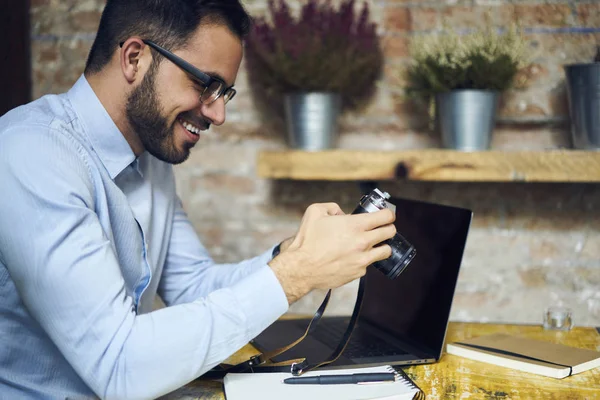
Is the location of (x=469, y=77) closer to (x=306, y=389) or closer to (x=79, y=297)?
(x=306, y=389)

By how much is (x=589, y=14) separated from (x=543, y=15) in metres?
0.12

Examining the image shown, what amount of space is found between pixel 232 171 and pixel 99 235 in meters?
1.03

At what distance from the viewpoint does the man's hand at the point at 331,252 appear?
1042 millimetres

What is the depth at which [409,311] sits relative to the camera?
131cm

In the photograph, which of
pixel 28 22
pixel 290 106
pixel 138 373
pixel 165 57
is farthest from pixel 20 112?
pixel 28 22

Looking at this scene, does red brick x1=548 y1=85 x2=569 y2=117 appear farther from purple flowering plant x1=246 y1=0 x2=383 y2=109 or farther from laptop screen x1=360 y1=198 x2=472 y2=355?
laptop screen x1=360 y1=198 x2=472 y2=355

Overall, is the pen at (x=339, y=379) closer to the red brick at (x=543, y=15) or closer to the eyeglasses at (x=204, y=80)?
the eyeglasses at (x=204, y=80)

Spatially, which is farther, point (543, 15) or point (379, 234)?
point (543, 15)

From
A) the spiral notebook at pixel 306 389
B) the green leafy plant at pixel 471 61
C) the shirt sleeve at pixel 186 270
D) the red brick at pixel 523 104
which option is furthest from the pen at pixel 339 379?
the red brick at pixel 523 104

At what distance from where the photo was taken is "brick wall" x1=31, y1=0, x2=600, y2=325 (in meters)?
1.83

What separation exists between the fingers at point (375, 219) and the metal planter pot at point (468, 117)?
680 mm

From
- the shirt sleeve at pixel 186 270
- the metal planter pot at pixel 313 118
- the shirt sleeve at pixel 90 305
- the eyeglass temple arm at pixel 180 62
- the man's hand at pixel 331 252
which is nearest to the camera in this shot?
the shirt sleeve at pixel 90 305

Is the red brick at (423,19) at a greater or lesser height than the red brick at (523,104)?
greater

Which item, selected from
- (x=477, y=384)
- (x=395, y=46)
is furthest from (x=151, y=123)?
(x=395, y=46)
